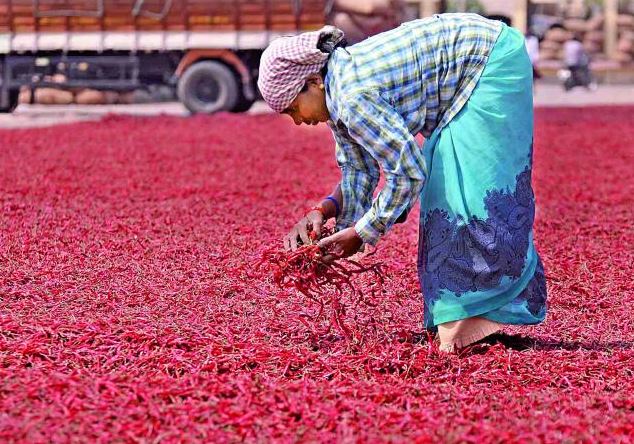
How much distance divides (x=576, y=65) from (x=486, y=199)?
936 inches

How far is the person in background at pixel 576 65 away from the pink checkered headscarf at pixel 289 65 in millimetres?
23474

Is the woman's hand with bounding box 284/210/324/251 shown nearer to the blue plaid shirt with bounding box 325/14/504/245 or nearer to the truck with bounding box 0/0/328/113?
the blue plaid shirt with bounding box 325/14/504/245

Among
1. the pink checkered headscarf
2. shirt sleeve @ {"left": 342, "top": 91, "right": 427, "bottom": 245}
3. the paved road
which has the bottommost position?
the paved road

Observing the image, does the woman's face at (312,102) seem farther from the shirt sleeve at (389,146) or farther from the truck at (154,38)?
the truck at (154,38)

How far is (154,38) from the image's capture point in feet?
66.3

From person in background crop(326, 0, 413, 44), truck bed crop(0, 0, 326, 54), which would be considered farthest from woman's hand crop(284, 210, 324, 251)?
person in background crop(326, 0, 413, 44)

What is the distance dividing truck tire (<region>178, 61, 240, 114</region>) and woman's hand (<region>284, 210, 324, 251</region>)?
15360 millimetres

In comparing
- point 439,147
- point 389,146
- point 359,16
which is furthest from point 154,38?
point 389,146

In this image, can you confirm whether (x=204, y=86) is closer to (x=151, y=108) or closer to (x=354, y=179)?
(x=151, y=108)

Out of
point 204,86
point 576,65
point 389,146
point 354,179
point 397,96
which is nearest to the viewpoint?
point 389,146

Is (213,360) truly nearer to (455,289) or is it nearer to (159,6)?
(455,289)

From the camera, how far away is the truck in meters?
20.1

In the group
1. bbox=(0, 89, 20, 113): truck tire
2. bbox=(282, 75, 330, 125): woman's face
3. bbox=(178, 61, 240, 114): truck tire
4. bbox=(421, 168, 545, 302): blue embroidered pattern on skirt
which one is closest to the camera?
bbox=(282, 75, 330, 125): woman's face

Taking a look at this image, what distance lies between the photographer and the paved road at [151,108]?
20.6 m
